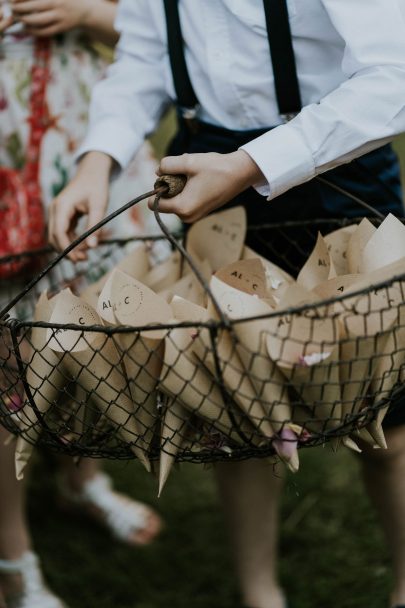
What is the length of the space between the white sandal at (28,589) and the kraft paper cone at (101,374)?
2.46 feet

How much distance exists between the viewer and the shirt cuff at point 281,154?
3.69 feet

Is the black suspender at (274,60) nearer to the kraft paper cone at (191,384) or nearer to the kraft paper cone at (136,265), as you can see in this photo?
the kraft paper cone at (136,265)

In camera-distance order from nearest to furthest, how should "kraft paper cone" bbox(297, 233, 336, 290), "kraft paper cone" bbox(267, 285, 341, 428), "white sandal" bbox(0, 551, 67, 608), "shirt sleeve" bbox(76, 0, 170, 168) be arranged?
"kraft paper cone" bbox(267, 285, 341, 428) → "kraft paper cone" bbox(297, 233, 336, 290) → "shirt sleeve" bbox(76, 0, 170, 168) → "white sandal" bbox(0, 551, 67, 608)

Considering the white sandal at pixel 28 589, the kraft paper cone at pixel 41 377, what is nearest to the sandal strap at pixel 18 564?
the white sandal at pixel 28 589

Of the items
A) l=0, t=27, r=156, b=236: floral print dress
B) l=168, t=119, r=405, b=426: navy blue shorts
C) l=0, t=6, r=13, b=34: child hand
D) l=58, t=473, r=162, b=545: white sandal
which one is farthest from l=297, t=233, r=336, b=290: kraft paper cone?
l=58, t=473, r=162, b=545: white sandal

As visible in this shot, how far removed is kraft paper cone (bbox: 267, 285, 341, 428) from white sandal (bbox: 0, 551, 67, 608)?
93 cm

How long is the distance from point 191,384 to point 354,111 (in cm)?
39

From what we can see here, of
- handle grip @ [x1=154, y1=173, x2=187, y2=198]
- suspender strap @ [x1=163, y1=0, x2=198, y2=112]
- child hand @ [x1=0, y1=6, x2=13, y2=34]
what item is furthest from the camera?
child hand @ [x1=0, y1=6, x2=13, y2=34]

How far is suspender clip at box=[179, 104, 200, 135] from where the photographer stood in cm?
142

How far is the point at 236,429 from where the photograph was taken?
3.46ft

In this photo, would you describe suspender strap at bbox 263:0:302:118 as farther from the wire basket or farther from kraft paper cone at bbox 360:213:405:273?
the wire basket

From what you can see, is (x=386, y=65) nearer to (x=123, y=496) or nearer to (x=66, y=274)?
(x=66, y=274)

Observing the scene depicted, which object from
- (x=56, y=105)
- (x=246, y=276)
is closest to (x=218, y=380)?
(x=246, y=276)

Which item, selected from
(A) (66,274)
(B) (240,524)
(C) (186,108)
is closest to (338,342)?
(C) (186,108)
